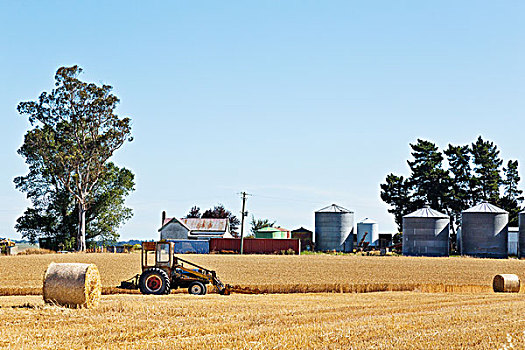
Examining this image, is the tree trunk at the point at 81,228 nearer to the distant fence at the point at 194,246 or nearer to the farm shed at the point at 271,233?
the distant fence at the point at 194,246

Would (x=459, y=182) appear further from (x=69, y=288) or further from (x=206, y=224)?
(x=69, y=288)

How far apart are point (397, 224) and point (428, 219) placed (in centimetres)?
1838

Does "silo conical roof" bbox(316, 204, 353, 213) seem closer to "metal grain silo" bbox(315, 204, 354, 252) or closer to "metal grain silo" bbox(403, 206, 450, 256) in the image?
"metal grain silo" bbox(315, 204, 354, 252)

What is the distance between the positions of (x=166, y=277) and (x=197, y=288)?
4.44ft

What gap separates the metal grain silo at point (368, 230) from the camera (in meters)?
85.3

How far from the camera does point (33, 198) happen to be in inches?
2689

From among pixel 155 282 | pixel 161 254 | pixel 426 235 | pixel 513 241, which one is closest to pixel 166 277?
pixel 155 282

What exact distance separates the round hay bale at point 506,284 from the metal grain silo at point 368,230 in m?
53.5

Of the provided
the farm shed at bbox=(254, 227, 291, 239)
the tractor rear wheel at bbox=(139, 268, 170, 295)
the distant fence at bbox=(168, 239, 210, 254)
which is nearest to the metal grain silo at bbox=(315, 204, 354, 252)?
the farm shed at bbox=(254, 227, 291, 239)

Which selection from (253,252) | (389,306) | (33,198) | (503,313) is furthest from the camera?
(33,198)

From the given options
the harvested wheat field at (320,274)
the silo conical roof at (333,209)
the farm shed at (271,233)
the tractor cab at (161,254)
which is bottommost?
the harvested wheat field at (320,274)

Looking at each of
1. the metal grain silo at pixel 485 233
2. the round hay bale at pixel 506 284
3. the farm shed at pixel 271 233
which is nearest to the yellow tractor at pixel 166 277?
A: the round hay bale at pixel 506 284

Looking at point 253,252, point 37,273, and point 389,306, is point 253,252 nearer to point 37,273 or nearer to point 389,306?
point 37,273

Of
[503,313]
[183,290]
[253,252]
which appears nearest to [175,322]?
[503,313]
